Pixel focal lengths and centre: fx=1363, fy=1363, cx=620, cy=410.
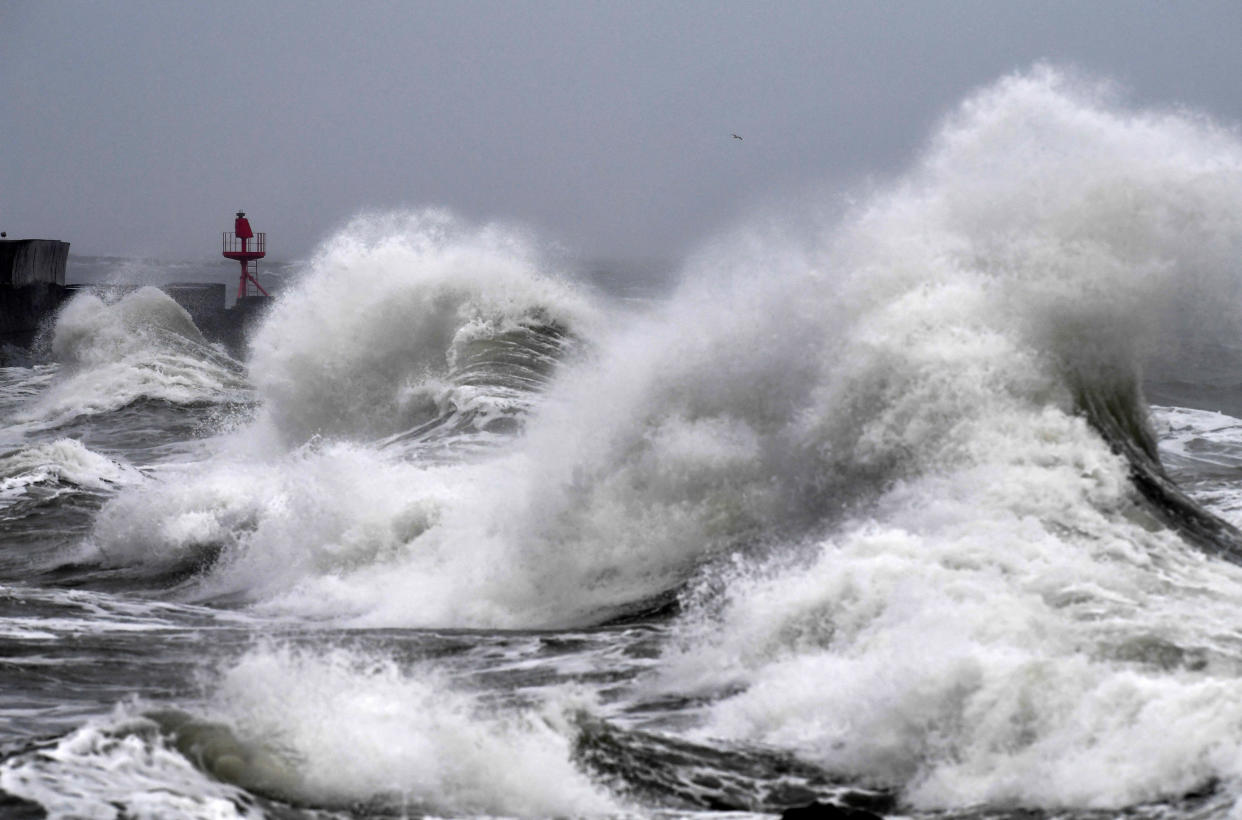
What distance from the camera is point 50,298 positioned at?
94.3ft

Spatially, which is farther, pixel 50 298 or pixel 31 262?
pixel 50 298

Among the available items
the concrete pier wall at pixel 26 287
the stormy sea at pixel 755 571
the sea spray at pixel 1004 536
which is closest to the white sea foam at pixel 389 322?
the stormy sea at pixel 755 571

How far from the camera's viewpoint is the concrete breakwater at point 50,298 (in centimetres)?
2720

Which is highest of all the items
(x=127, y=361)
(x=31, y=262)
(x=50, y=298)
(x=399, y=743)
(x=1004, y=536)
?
(x=31, y=262)

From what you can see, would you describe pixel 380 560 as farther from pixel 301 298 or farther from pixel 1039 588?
pixel 301 298

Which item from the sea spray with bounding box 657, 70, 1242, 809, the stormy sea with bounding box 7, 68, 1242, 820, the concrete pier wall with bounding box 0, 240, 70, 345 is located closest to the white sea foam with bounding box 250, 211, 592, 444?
the stormy sea with bounding box 7, 68, 1242, 820

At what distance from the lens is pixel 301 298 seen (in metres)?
17.9

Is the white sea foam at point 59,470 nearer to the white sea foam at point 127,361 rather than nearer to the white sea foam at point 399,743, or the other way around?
the white sea foam at point 127,361

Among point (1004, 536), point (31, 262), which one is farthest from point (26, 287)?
point (1004, 536)

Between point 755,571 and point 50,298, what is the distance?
25.2 metres

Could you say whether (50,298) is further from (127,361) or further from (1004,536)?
(1004,536)

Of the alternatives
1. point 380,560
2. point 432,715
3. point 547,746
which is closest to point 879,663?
point 547,746

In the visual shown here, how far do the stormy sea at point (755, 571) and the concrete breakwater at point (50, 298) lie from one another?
1506 centimetres

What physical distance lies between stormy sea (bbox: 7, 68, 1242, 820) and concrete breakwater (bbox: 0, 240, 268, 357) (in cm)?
1506
